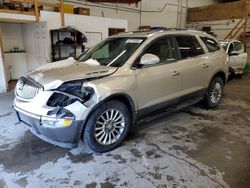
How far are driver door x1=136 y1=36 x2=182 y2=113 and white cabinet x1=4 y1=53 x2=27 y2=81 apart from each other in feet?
19.1

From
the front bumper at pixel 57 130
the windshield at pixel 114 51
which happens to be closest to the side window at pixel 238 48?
the windshield at pixel 114 51

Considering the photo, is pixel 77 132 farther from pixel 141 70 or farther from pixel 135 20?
pixel 135 20

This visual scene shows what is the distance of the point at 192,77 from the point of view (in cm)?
372

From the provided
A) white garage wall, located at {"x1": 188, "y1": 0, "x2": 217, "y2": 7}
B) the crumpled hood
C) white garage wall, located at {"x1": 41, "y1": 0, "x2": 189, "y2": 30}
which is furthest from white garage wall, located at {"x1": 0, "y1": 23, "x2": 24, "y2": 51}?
white garage wall, located at {"x1": 188, "y1": 0, "x2": 217, "y2": 7}

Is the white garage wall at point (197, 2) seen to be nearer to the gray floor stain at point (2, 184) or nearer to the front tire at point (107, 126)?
the front tire at point (107, 126)

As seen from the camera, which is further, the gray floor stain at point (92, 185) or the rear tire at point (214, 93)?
the rear tire at point (214, 93)

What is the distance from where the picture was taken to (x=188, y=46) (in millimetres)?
3689

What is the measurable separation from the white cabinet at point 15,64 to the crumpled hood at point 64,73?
16.6ft

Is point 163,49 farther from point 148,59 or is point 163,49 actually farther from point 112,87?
point 112,87

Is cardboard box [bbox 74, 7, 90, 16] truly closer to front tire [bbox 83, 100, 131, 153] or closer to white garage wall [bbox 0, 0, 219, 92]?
white garage wall [bbox 0, 0, 219, 92]

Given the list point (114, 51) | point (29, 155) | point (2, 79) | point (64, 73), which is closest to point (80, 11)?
point (2, 79)

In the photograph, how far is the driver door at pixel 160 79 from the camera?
297 cm

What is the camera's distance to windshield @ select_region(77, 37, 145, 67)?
2.95m

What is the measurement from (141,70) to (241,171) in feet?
5.52
